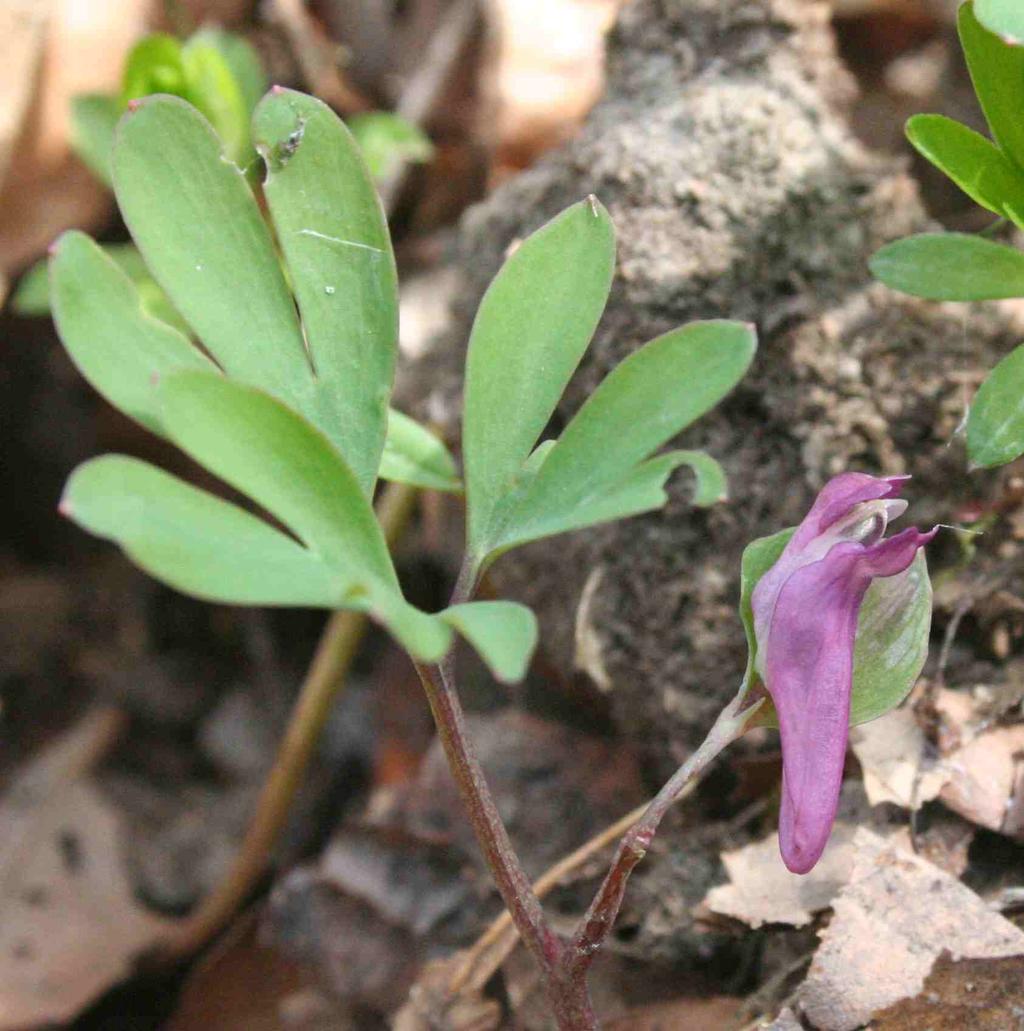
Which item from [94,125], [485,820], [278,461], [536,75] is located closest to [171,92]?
[94,125]

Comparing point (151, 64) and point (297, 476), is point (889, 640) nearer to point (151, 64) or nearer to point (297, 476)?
point (297, 476)

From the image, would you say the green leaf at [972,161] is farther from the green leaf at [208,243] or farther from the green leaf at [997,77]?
the green leaf at [208,243]

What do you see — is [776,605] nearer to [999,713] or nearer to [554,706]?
[999,713]

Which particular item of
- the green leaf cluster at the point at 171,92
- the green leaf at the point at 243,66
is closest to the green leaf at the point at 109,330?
the green leaf cluster at the point at 171,92

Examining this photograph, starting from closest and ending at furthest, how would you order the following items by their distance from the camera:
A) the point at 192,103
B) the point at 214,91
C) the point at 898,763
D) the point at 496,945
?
1. the point at 898,763
2. the point at 496,945
3. the point at 192,103
4. the point at 214,91

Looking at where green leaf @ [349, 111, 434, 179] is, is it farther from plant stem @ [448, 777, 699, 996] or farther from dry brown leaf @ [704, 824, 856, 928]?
dry brown leaf @ [704, 824, 856, 928]
